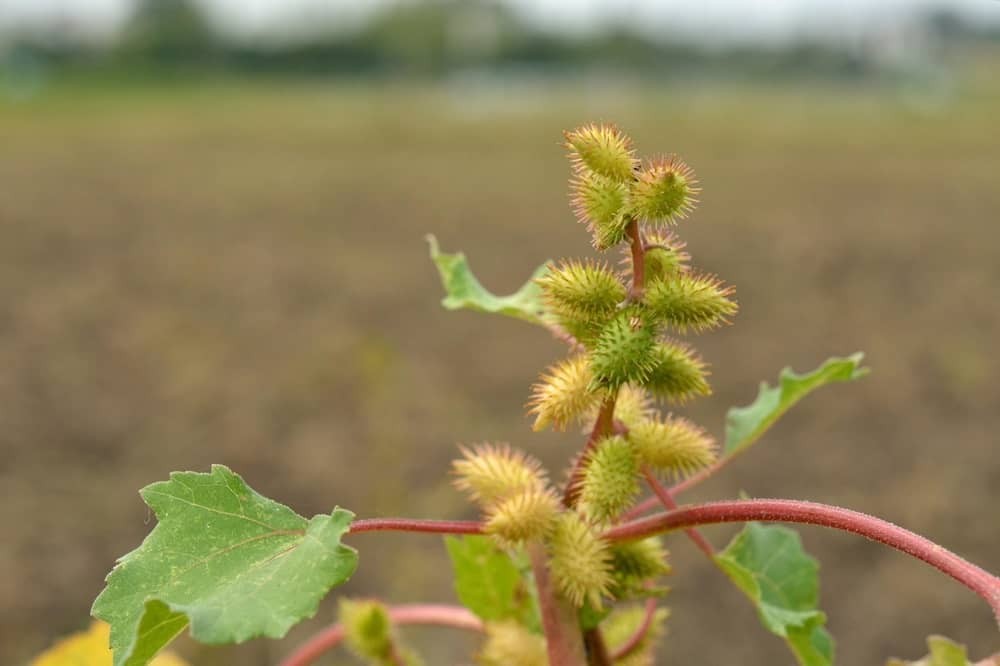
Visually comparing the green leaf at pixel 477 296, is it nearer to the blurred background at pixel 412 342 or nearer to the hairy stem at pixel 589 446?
the hairy stem at pixel 589 446

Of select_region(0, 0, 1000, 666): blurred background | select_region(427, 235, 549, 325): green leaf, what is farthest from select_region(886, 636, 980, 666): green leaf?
select_region(0, 0, 1000, 666): blurred background

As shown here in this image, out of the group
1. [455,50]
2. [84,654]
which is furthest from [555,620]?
[455,50]

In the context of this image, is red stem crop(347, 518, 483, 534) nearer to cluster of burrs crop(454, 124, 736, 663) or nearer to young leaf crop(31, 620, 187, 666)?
cluster of burrs crop(454, 124, 736, 663)

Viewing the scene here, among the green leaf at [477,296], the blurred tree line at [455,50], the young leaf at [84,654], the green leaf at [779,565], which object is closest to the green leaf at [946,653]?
the green leaf at [779,565]

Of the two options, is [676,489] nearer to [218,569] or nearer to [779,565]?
[779,565]

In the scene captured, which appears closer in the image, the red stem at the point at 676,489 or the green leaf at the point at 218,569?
the green leaf at the point at 218,569

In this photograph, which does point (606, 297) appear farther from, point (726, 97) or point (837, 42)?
point (837, 42)

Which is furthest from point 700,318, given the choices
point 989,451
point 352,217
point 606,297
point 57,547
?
point 352,217
